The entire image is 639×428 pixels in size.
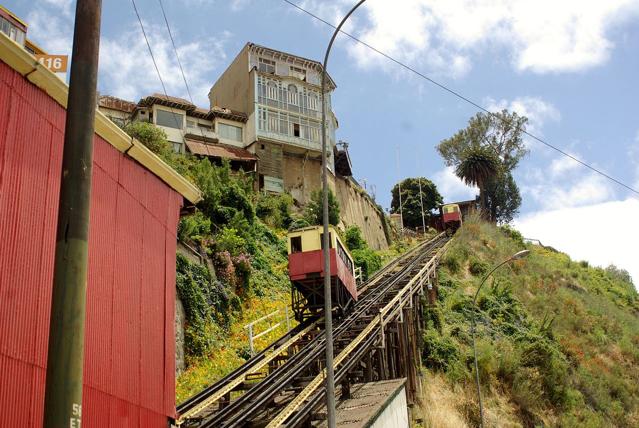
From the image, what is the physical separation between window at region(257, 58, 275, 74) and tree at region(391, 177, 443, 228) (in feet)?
101

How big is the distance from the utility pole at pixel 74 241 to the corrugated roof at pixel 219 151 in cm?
4275

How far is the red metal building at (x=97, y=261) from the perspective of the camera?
9422 mm

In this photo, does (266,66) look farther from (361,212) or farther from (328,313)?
(328,313)

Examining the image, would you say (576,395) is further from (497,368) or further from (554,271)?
(554,271)

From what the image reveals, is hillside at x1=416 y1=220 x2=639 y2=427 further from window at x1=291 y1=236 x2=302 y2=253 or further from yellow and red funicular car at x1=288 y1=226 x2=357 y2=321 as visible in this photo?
window at x1=291 y1=236 x2=302 y2=253

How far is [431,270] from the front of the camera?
3784 cm

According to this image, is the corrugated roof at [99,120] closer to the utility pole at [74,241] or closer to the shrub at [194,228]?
the utility pole at [74,241]

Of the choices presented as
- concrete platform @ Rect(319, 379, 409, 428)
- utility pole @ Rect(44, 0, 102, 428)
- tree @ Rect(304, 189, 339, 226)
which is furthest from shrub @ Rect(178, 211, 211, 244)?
utility pole @ Rect(44, 0, 102, 428)

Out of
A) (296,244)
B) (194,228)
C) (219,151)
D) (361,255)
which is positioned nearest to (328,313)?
(296,244)

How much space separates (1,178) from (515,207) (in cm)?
8820

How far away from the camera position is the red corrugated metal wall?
30.8 feet

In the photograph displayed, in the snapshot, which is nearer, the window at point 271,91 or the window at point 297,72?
the window at point 271,91

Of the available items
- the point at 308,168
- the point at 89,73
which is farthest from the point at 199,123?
the point at 89,73

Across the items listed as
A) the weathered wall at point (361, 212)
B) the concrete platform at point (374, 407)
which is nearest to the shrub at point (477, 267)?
the weathered wall at point (361, 212)
